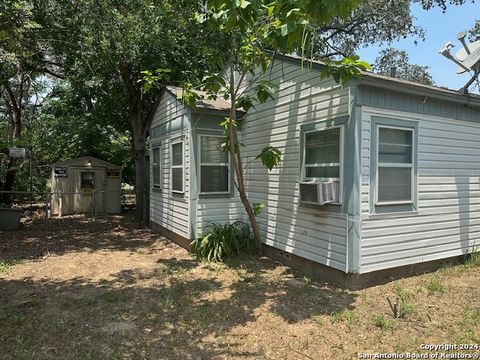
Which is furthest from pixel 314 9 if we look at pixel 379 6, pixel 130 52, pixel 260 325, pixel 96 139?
pixel 379 6

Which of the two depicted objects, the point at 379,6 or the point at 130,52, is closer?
the point at 130,52

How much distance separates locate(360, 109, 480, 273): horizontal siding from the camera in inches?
195

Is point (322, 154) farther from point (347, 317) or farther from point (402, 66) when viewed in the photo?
point (402, 66)

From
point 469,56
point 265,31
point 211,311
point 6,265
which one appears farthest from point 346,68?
point 6,265

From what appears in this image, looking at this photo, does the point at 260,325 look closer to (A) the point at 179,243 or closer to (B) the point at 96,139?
(A) the point at 179,243

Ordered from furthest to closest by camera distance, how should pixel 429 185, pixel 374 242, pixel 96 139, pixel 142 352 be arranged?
pixel 96 139
pixel 429 185
pixel 374 242
pixel 142 352

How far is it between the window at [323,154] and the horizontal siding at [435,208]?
44 centimetres

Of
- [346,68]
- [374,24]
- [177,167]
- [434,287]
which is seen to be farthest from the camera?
[374,24]

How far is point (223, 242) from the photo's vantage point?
6652 millimetres

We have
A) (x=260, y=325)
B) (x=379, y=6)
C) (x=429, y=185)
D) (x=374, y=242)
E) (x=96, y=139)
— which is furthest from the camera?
(x=379, y=6)

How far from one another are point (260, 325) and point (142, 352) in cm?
128

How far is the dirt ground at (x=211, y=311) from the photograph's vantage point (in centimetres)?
346

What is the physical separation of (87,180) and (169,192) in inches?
230

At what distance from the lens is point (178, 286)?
5.20m
